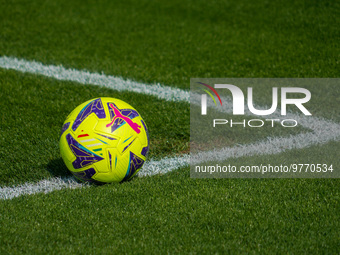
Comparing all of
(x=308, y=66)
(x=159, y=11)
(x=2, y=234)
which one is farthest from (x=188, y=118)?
(x=159, y=11)

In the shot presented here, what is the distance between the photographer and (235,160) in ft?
14.3

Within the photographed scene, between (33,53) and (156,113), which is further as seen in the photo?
(33,53)

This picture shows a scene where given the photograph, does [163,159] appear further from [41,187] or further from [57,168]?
[41,187]

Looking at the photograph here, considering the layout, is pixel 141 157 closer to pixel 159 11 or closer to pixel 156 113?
pixel 156 113

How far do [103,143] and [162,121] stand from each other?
1502 millimetres

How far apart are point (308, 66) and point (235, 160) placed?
2622mm

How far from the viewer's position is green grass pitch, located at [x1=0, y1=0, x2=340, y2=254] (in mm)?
3125

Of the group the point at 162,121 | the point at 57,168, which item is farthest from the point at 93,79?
the point at 57,168

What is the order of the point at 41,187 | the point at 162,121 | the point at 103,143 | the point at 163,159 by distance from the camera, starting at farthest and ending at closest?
the point at 162,121 < the point at 163,159 < the point at 41,187 < the point at 103,143

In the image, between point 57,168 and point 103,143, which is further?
point 57,168

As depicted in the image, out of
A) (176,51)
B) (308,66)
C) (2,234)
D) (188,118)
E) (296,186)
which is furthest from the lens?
(176,51)

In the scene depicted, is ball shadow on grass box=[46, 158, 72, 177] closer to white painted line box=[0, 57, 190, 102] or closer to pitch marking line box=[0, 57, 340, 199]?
pitch marking line box=[0, 57, 340, 199]

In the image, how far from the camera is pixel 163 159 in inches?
175

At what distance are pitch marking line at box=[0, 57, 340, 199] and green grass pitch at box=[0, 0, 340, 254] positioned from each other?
0.13m
